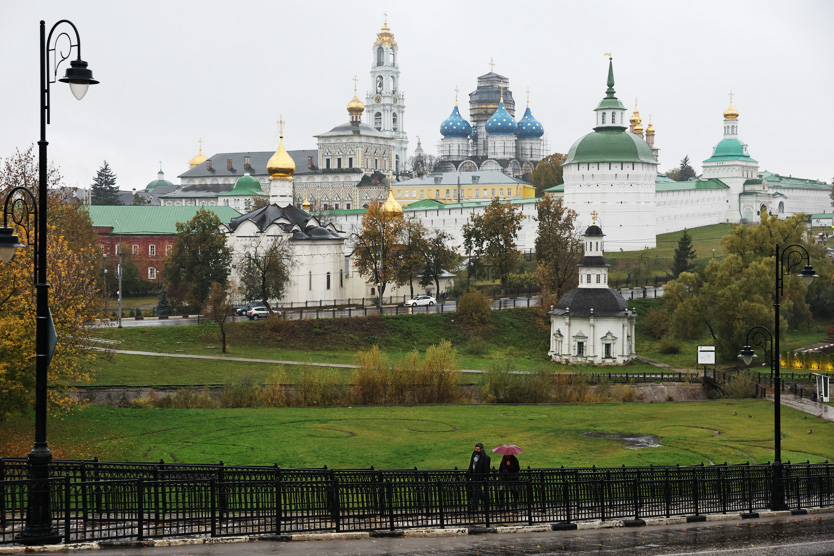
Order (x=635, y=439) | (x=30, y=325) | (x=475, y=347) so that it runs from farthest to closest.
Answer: (x=475, y=347), (x=635, y=439), (x=30, y=325)

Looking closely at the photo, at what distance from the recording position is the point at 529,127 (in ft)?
503

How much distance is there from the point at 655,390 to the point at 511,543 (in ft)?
105

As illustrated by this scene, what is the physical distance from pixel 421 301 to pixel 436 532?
50.9 metres

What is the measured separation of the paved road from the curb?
15cm

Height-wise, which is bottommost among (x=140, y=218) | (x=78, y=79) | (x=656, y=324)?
(x=656, y=324)

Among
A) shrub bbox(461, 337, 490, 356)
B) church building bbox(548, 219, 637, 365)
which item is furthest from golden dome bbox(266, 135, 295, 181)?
church building bbox(548, 219, 637, 365)

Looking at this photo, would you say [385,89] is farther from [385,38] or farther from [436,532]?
[436,532]

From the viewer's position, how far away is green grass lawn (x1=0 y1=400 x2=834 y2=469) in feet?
102

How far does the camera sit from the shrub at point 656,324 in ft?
215

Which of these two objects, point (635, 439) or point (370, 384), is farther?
point (370, 384)

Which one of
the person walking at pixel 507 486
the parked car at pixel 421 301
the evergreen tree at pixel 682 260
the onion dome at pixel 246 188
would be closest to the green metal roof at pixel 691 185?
the evergreen tree at pixel 682 260

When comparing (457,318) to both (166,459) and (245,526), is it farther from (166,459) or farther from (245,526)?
(245,526)

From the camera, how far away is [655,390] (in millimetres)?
49188

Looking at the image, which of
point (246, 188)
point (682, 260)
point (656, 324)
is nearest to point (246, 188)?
point (246, 188)
